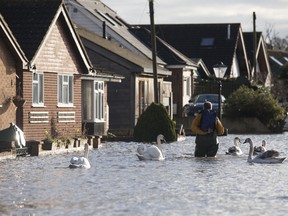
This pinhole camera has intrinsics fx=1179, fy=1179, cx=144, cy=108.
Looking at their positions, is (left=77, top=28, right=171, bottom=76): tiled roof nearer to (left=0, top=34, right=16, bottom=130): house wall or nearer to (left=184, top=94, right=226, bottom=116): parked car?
(left=184, top=94, right=226, bottom=116): parked car

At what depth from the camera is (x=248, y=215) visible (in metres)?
18.8

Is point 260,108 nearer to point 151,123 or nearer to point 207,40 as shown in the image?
point 151,123

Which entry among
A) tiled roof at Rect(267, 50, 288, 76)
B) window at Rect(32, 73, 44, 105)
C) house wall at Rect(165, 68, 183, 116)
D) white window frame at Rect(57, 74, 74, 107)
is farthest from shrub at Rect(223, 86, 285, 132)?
tiled roof at Rect(267, 50, 288, 76)

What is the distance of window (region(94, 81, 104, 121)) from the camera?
5284cm

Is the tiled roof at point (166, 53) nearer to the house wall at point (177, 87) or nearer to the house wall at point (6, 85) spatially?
the house wall at point (177, 87)

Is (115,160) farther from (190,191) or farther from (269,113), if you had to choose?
(269,113)

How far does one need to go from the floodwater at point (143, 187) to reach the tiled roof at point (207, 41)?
55223 mm

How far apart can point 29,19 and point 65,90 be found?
4.48 m

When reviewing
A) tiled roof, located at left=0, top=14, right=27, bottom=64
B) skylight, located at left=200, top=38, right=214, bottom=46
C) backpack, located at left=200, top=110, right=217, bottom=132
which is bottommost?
backpack, located at left=200, top=110, right=217, bottom=132

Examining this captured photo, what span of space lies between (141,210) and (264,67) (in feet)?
299

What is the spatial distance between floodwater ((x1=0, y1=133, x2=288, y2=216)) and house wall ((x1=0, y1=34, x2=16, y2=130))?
184 inches

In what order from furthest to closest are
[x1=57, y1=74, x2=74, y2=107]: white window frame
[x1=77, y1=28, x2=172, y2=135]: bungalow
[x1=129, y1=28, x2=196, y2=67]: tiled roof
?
[x1=129, y1=28, x2=196, y2=67]: tiled roof
[x1=77, y1=28, x2=172, y2=135]: bungalow
[x1=57, y1=74, x2=74, y2=107]: white window frame

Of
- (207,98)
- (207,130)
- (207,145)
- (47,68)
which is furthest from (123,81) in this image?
(207,130)

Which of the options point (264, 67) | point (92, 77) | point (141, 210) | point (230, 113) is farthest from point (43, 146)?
point (264, 67)
